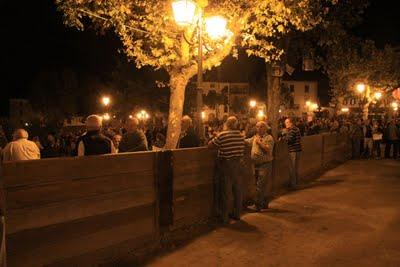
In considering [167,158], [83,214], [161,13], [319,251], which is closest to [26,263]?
[83,214]

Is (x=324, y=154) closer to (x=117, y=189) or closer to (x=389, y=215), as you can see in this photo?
(x=389, y=215)

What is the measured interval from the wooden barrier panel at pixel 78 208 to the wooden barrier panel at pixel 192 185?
591 mm

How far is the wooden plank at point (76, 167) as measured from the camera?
5.10m

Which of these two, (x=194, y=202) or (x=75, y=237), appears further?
(x=194, y=202)

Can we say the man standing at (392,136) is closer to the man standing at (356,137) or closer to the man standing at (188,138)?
the man standing at (356,137)

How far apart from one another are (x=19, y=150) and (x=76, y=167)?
3.40 meters

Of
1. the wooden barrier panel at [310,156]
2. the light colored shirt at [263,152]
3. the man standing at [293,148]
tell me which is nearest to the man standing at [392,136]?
the wooden barrier panel at [310,156]

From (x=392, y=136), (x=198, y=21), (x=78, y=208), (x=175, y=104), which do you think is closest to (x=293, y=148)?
(x=175, y=104)

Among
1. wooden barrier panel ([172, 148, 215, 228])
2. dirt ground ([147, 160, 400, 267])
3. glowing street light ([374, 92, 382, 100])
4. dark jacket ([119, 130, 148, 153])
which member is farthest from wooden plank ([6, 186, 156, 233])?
glowing street light ([374, 92, 382, 100])

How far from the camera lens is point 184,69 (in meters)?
11.5

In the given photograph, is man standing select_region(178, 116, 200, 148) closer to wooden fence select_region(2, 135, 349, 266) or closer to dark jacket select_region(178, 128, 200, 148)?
dark jacket select_region(178, 128, 200, 148)

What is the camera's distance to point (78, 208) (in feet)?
19.0

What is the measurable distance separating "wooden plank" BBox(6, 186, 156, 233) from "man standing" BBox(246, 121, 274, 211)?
3388 millimetres

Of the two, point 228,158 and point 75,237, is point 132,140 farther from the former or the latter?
point 75,237
